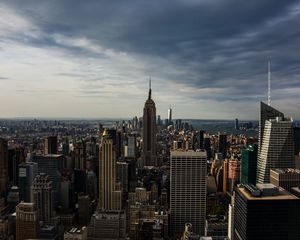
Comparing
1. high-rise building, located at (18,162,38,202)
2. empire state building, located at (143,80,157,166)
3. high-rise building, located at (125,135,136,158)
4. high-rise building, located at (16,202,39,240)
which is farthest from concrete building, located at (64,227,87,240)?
empire state building, located at (143,80,157,166)

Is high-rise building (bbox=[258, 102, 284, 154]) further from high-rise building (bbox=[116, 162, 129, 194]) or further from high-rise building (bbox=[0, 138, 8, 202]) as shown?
high-rise building (bbox=[0, 138, 8, 202])

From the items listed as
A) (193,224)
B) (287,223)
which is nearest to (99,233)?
(193,224)

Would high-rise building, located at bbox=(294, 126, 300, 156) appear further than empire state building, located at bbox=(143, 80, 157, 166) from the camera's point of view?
No

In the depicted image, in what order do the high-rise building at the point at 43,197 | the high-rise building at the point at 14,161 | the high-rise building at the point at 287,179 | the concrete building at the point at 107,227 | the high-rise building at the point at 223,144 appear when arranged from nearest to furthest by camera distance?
the high-rise building at the point at 287,179, the concrete building at the point at 107,227, the high-rise building at the point at 43,197, the high-rise building at the point at 14,161, the high-rise building at the point at 223,144

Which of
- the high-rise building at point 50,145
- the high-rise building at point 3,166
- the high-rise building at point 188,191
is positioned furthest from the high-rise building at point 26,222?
the high-rise building at point 50,145

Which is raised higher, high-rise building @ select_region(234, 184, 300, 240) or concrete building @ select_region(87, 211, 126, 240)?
high-rise building @ select_region(234, 184, 300, 240)

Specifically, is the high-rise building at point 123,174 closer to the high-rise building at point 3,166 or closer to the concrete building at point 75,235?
the high-rise building at point 3,166

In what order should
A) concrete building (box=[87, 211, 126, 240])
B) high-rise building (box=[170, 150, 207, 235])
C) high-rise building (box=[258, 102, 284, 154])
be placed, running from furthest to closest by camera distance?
high-rise building (box=[258, 102, 284, 154]) → high-rise building (box=[170, 150, 207, 235]) → concrete building (box=[87, 211, 126, 240])
